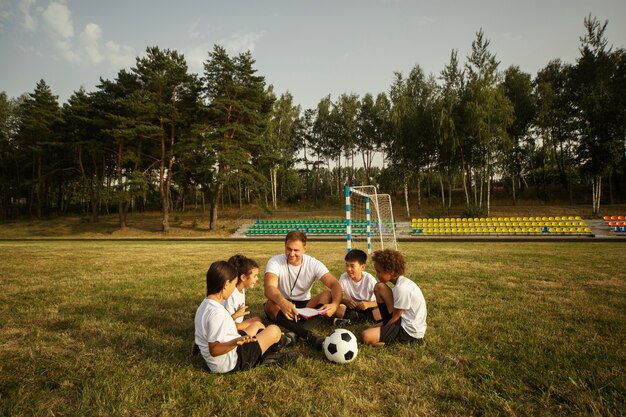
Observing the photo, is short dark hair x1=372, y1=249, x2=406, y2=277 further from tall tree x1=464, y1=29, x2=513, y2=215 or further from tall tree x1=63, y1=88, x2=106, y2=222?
tall tree x1=63, y1=88, x2=106, y2=222

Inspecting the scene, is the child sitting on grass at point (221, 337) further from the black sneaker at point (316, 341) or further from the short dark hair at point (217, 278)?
the black sneaker at point (316, 341)

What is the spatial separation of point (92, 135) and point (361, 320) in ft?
131

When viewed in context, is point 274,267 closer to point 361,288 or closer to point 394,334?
point 361,288

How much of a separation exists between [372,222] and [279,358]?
69.9 feet

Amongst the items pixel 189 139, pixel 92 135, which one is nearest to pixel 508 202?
pixel 189 139

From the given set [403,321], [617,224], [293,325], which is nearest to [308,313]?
[293,325]

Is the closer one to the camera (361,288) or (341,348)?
(341,348)

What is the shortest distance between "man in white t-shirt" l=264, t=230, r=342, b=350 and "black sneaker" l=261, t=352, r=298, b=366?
46 centimetres

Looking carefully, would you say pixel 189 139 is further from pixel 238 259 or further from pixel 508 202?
pixel 508 202

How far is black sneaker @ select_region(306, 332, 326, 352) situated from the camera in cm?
398

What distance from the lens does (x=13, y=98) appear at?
48.9 metres

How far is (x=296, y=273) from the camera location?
5.07m

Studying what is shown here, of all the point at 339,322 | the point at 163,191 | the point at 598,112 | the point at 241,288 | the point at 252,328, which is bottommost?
the point at 339,322

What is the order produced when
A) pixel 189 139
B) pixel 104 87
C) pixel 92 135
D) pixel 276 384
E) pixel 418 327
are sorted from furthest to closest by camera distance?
1. pixel 92 135
2. pixel 104 87
3. pixel 189 139
4. pixel 418 327
5. pixel 276 384
